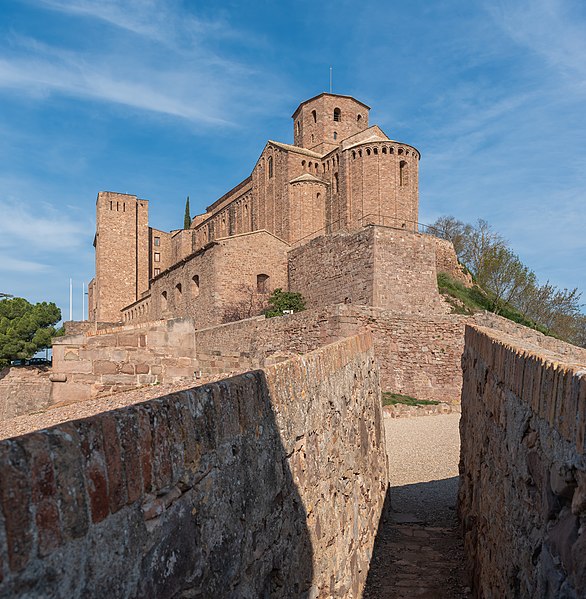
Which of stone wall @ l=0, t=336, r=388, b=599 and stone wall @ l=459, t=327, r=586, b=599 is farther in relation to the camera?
stone wall @ l=459, t=327, r=586, b=599

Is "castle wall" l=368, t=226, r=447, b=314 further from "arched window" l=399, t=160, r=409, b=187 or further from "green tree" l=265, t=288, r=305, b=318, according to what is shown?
"arched window" l=399, t=160, r=409, b=187

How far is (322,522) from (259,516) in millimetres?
1533

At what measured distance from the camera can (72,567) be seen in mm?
1702

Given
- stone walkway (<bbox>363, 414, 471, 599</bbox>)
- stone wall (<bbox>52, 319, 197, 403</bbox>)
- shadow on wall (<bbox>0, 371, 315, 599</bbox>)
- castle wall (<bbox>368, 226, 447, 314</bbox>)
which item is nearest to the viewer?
shadow on wall (<bbox>0, 371, 315, 599</bbox>)

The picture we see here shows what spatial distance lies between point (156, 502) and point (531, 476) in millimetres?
1924

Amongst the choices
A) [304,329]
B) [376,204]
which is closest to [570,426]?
[304,329]

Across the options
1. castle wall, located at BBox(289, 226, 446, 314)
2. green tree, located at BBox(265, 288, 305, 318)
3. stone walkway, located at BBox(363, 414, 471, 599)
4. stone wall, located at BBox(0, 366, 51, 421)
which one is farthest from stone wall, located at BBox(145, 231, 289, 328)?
stone walkway, located at BBox(363, 414, 471, 599)

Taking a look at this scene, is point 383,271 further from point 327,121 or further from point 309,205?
point 327,121

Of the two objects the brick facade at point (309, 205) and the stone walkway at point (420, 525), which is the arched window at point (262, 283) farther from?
the stone walkway at point (420, 525)

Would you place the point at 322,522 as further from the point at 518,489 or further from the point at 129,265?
the point at 129,265

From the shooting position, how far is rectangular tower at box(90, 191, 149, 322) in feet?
193

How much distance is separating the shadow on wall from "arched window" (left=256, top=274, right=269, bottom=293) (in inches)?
1226

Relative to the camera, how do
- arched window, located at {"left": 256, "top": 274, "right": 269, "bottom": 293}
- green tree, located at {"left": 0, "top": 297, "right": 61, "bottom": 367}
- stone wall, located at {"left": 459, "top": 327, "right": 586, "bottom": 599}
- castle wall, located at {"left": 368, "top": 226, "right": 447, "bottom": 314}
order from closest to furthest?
stone wall, located at {"left": 459, "top": 327, "right": 586, "bottom": 599} < castle wall, located at {"left": 368, "top": 226, "right": 447, "bottom": 314} < arched window, located at {"left": 256, "top": 274, "right": 269, "bottom": 293} < green tree, located at {"left": 0, "top": 297, "right": 61, "bottom": 367}

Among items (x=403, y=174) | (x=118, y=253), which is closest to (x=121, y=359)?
(x=403, y=174)
